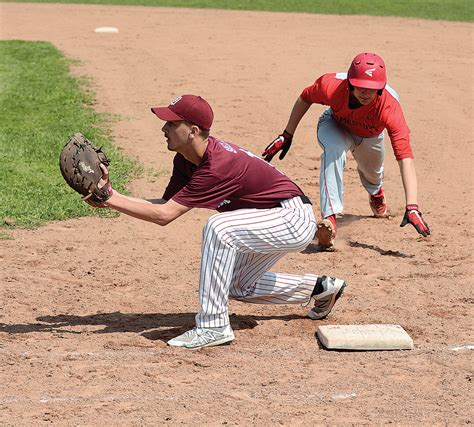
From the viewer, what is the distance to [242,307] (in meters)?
6.72

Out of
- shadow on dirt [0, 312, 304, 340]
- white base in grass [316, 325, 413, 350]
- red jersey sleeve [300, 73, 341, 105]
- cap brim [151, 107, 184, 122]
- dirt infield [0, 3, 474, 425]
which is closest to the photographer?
dirt infield [0, 3, 474, 425]

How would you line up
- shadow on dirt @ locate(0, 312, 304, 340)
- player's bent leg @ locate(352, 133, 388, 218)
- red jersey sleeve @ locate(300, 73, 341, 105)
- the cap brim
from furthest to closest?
player's bent leg @ locate(352, 133, 388, 218) < red jersey sleeve @ locate(300, 73, 341, 105) < shadow on dirt @ locate(0, 312, 304, 340) < the cap brim

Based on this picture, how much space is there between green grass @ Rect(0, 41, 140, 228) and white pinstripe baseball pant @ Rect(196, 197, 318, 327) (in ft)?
9.52

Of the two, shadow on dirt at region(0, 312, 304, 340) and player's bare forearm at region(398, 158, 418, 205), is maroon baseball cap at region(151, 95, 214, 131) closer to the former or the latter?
shadow on dirt at region(0, 312, 304, 340)

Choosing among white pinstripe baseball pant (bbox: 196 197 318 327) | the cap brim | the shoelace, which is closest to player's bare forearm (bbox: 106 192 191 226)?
white pinstripe baseball pant (bbox: 196 197 318 327)

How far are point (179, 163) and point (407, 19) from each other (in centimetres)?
1658

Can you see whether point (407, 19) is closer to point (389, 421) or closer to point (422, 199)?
point (422, 199)

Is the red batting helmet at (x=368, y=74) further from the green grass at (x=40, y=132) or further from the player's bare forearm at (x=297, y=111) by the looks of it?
the green grass at (x=40, y=132)

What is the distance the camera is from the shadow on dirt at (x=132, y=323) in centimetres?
605

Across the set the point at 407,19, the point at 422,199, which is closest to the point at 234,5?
the point at 407,19

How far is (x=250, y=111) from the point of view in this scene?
12836mm

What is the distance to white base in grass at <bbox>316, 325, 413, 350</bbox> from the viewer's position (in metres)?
5.75

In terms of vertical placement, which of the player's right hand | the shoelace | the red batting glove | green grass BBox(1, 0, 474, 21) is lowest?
the shoelace

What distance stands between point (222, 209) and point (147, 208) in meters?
0.51
